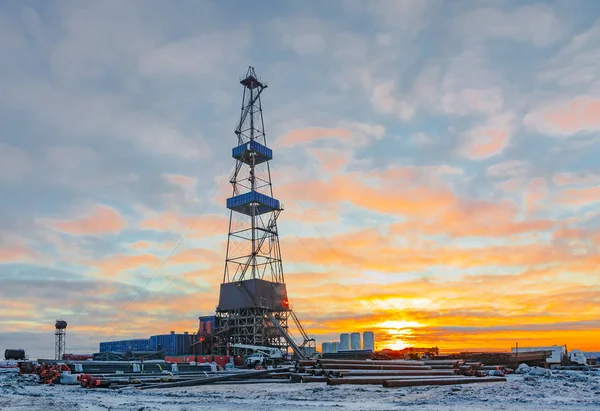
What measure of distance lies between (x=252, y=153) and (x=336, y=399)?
5815 centimetres

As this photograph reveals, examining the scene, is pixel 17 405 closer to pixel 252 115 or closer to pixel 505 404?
pixel 505 404

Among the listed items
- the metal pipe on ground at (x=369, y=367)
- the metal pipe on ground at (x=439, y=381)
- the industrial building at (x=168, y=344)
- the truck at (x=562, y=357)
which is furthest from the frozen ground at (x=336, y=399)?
the industrial building at (x=168, y=344)

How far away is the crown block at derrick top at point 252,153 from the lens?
76.6 metres

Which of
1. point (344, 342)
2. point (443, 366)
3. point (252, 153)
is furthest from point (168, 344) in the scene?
point (443, 366)

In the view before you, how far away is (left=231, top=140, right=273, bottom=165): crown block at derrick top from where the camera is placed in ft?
251

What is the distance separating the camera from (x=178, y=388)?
29.4m

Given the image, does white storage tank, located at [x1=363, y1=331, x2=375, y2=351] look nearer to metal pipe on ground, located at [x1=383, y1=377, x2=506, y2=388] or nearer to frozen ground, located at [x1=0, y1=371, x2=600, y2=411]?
metal pipe on ground, located at [x1=383, y1=377, x2=506, y2=388]

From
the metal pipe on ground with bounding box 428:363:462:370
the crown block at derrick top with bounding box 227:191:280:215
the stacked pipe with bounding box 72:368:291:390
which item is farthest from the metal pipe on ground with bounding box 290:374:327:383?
the crown block at derrick top with bounding box 227:191:280:215

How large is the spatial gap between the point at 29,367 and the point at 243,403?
1127 inches

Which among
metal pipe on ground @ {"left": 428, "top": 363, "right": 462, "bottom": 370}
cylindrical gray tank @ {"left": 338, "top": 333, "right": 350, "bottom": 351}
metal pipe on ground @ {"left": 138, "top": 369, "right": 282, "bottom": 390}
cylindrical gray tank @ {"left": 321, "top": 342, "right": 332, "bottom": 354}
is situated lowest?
cylindrical gray tank @ {"left": 321, "top": 342, "right": 332, "bottom": 354}

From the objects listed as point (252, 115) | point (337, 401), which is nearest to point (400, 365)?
point (337, 401)

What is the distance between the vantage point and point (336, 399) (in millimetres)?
21219

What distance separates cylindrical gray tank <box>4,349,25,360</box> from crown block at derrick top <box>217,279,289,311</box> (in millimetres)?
24291

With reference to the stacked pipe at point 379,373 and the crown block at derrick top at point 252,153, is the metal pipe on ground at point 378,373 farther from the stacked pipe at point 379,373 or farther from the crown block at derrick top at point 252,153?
the crown block at derrick top at point 252,153
